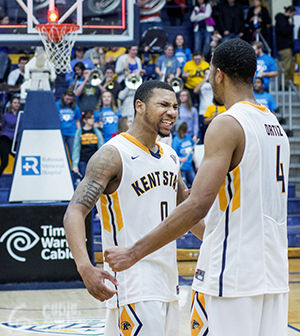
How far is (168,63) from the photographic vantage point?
45.2 feet

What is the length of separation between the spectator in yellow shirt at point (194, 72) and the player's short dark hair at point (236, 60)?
1056 cm

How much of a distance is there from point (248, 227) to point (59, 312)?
455 centimetres

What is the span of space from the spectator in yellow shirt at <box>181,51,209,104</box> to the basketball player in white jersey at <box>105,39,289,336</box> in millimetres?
10633

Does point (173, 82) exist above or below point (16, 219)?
above

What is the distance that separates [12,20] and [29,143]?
5.22 ft

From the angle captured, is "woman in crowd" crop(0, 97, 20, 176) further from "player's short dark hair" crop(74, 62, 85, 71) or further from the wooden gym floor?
the wooden gym floor

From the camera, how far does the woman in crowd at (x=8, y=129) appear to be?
11.9 metres

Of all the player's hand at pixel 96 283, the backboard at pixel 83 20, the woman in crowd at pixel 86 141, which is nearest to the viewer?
the player's hand at pixel 96 283

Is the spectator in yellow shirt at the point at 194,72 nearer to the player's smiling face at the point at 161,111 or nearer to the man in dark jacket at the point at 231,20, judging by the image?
the man in dark jacket at the point at 231,20

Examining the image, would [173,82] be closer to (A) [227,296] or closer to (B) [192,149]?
(B) [192,149]

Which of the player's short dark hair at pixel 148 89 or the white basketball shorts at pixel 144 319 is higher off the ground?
the player's short dark hair at pixel 148 89

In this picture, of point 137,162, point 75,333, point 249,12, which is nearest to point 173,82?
point 249,12

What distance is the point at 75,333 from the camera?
20.1 ft

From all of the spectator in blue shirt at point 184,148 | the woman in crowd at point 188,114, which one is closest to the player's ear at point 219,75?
the spectator in blue shirt at point 184,148
